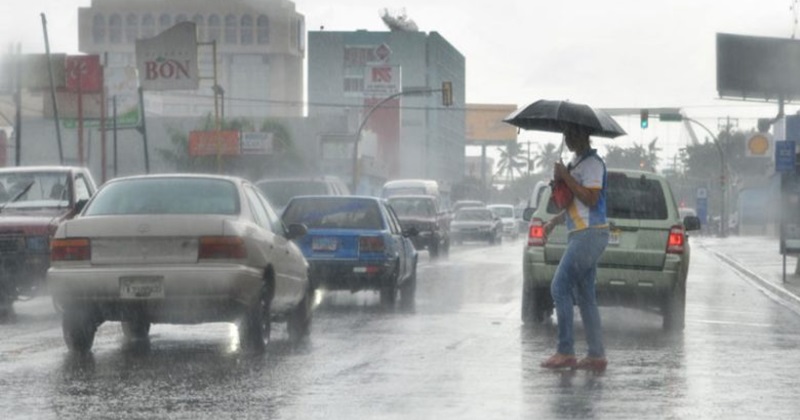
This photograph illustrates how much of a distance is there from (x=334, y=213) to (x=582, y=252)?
9.32 metres

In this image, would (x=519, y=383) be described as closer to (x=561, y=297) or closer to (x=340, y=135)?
(x=561, y=297)

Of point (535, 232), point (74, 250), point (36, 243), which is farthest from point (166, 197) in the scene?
point (36, 243)

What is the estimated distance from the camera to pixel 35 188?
20828mm

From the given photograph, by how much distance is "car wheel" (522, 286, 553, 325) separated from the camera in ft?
58.0

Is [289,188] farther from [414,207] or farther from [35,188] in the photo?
[35,188]

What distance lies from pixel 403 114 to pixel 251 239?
165 metres

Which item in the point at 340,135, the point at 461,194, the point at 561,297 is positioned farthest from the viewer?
the point at 461,194

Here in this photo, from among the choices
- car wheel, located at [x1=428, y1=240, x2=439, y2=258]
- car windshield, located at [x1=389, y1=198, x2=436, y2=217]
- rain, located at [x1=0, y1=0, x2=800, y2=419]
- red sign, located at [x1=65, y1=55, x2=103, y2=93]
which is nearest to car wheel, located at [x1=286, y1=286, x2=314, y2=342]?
rain, located at [x1=0, y1=0, x2=800, y2=419]

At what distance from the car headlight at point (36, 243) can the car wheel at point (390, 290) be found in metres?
4.29

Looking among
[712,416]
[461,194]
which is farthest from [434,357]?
[461,194]

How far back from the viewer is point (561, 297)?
12.8 m

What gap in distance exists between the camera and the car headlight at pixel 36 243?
63.4 ft

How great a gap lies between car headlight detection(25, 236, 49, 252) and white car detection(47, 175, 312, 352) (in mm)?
5520

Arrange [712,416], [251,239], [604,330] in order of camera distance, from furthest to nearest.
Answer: [604,330], [251,239], [712,416]
